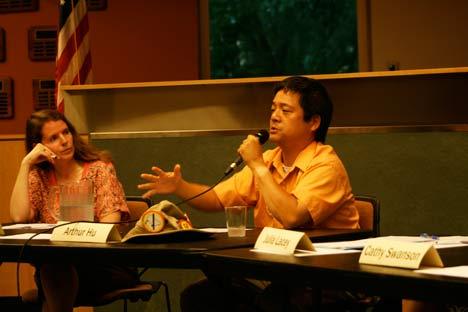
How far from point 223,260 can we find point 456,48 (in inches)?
205

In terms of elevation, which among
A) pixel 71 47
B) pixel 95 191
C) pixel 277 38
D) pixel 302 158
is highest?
pixel 277 38

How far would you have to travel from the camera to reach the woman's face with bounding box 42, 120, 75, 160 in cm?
365

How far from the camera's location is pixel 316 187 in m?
2.98

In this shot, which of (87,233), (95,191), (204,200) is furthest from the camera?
(95,191)

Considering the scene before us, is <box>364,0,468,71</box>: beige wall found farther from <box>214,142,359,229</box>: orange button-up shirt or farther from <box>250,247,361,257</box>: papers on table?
<box>250,247,361,257</box>: papers on table

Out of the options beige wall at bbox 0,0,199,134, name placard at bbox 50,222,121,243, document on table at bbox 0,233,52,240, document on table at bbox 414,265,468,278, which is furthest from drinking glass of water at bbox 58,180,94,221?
beige wall at bbox 0,0,199,134

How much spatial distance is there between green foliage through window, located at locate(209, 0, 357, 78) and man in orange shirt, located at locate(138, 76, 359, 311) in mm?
4220

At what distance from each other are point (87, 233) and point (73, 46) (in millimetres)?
2944

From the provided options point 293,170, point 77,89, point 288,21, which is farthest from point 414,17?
point 293,170

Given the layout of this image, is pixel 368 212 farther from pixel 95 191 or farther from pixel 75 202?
pixel 95 191

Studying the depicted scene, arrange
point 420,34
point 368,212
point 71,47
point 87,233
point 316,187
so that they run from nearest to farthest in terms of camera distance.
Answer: point 87,233, point 316,187, point 368,212, point 71,47, point 420,34

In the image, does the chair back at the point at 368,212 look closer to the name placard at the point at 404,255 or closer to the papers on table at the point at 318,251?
the papers on table at the point at 318,251

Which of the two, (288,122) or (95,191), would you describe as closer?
(288,122)

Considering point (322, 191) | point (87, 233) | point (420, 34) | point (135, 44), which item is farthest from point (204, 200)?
point (420, 34)
